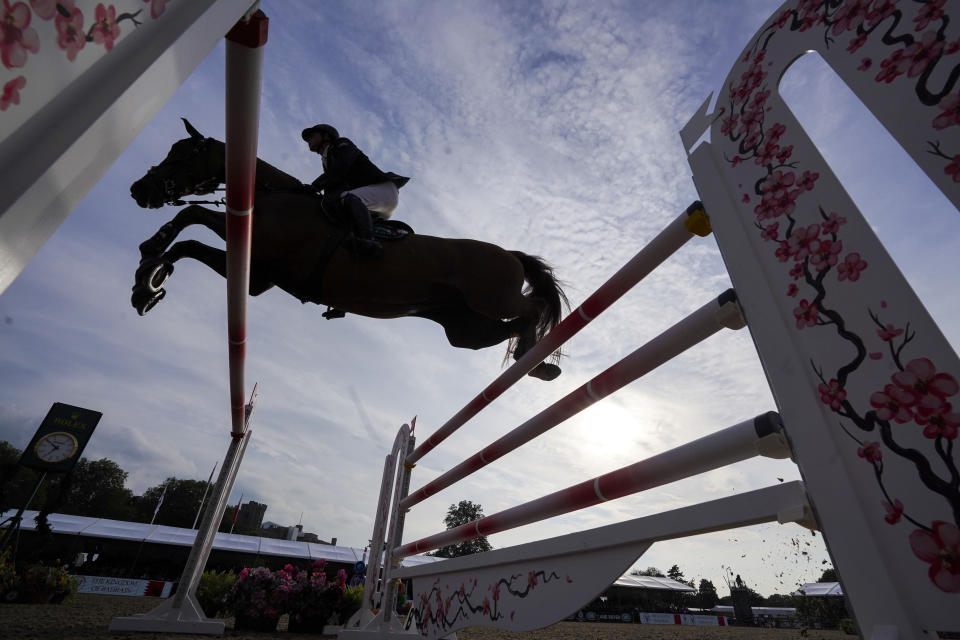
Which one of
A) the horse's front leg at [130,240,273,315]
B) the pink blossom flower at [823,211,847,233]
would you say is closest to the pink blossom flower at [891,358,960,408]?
the pink blossom flower at [823,211,847,233]

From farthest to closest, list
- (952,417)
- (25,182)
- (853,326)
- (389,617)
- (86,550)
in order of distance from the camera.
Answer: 1. (86,550)
2. (389,617)
3. (853,326)
4. (952,417)
5. (25,182)

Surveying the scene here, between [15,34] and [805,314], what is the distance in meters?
1.06

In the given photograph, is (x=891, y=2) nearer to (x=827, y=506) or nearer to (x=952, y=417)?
(x=952, y=417)

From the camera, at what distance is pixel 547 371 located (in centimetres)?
293

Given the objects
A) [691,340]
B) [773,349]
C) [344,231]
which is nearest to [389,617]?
[344,231]

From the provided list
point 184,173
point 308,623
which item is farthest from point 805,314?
point 308,623

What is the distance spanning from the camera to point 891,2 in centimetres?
79

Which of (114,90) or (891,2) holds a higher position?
(891,2)

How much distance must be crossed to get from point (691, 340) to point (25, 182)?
3.63 ft

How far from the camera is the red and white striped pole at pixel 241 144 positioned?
34.5 inches

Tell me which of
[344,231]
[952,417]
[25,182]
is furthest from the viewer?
[344,231]

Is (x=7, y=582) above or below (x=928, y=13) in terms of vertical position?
below

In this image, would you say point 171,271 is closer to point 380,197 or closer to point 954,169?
point 380,197

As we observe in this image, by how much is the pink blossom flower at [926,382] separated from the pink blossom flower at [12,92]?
3.49ft
